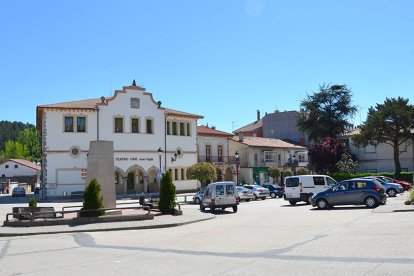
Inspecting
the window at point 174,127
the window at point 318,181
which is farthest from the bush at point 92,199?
the window at point 174,127

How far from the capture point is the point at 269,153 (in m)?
70.9

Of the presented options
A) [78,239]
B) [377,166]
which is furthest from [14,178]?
[78,239]

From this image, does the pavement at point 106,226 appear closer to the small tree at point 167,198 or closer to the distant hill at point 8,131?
the small tree at point 167,198

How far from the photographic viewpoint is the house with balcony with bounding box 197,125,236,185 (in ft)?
206

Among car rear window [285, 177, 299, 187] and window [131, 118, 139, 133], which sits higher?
window [131, 118, 139, 133]

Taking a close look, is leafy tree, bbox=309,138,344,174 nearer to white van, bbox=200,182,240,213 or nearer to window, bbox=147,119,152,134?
window, bbox=147,119,152,134

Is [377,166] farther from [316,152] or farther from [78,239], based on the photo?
[78,239]

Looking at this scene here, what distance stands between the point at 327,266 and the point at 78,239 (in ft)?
33.5

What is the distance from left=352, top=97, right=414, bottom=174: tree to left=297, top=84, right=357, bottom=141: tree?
10.8m

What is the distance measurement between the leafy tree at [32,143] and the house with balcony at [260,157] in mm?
61563

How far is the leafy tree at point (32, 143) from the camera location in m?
116

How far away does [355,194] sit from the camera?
26016mm

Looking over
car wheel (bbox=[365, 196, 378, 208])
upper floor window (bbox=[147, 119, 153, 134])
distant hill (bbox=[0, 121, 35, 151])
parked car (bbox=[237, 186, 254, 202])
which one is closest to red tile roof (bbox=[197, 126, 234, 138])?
upper floor window (bbox=[147, 119, 153, 134])

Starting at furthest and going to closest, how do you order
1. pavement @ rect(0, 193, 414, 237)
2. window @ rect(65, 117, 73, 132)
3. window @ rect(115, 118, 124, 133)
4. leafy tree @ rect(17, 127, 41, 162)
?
leafy tree @ rect(17, 127, 41, 162) → window @ rect(115, 118, 124, 133) → window @ rect(65, 117, 73, 132) → pavement @ rect(0, 193, 414, 237)
